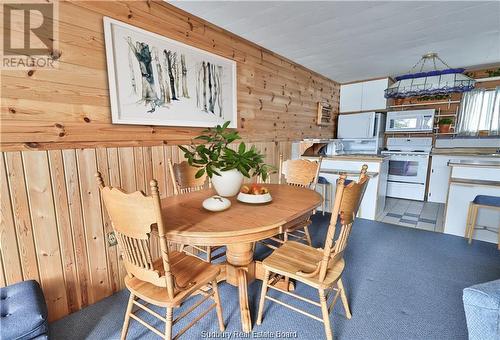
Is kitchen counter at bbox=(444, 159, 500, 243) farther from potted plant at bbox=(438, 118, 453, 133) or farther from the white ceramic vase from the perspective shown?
the white ceramic vase

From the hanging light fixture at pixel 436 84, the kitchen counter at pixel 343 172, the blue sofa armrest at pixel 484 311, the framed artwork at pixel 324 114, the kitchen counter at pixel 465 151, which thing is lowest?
the blue sofa armrest at pixel 484 311

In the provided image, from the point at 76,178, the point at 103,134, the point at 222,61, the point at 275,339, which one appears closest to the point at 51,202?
the point at 76,178

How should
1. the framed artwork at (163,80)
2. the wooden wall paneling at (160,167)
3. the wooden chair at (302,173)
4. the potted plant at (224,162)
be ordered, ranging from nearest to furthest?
the potted plant at (224,162) < the framed artwork at (163,80) < the wooden wall paneling at (160,167) < the wooden chair at (302,173)

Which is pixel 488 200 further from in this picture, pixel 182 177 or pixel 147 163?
pixel 147 163

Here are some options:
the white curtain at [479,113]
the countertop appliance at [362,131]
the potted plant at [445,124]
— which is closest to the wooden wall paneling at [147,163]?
the countertop appliance at [362,131]

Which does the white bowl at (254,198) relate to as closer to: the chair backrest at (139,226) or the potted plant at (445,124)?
the chair backrest at (139,226)

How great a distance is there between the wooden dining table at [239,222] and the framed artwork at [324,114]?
9.45 ft

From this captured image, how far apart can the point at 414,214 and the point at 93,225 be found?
4.11 m

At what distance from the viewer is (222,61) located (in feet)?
8.25

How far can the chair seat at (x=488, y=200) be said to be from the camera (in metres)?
2.43

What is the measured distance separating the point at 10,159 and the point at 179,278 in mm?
1152

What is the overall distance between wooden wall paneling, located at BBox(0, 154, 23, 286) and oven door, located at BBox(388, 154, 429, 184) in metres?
5.08

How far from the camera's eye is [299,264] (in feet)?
4.77

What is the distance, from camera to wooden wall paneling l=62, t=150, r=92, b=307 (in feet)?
5.13
